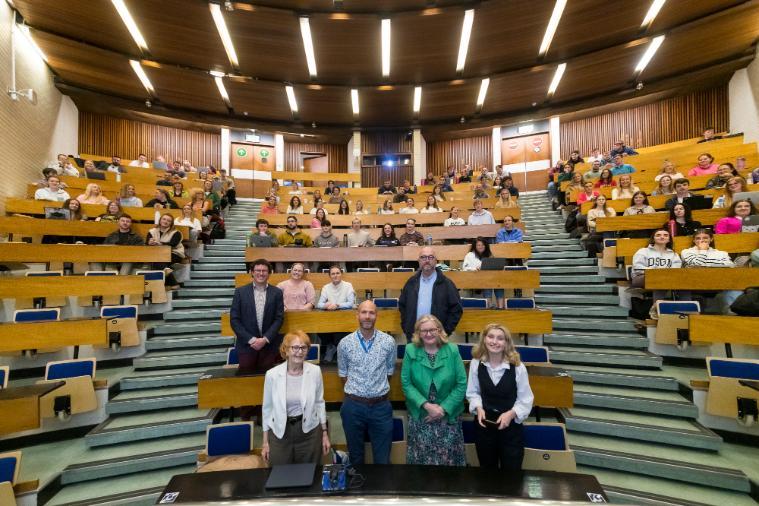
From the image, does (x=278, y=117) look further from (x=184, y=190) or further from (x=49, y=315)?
(x=49, y=315)

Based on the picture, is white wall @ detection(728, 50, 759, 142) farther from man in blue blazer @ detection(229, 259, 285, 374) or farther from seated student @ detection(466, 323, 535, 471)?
man in blue blazer @ detection(229, 259, 285, 374)

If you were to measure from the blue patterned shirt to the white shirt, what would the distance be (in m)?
0.44

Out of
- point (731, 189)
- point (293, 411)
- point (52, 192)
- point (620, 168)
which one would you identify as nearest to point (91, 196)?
point (52, 192)

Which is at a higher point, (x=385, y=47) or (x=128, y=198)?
(x=385, y=47)

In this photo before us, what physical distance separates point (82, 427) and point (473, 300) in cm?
313

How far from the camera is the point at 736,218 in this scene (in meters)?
3.54

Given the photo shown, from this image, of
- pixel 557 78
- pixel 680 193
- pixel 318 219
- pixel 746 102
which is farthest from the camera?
pixel 557 78

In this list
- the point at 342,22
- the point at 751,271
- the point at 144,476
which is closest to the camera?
the point at 144,476

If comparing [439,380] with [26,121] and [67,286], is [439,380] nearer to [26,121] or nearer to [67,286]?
[67,286]

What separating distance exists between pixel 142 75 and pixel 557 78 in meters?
9.26

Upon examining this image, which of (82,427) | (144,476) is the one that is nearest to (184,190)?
(82,427)

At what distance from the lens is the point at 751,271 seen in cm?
276

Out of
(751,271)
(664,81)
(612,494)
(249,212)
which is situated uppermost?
(664,81)

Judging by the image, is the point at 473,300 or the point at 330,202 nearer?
the point at 473,300
